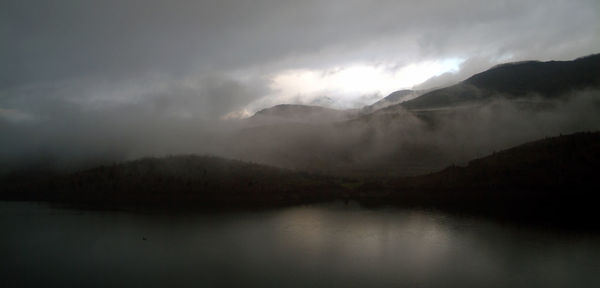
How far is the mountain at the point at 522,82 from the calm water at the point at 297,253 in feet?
303

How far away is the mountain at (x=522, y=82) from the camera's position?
99.3 metres

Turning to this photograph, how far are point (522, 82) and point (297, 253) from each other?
11900 cm

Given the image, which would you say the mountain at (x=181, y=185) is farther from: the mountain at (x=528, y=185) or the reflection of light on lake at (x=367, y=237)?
the mountain at (x=528, y=185)

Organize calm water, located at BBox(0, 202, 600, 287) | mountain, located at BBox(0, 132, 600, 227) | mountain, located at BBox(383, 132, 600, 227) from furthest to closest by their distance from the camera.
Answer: mountain, located at BBox(0, 132, 600, 227) → mountain, located at BBox(383, 132, 600, 227) → calm water, located at BBox(0, 202, 600, 287)

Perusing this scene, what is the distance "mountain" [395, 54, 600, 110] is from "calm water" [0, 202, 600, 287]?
9225 cm

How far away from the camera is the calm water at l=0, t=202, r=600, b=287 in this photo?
16656 millimetres

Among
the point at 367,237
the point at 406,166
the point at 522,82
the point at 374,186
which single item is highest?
the point at 522,82

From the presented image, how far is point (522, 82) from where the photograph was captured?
113188mm

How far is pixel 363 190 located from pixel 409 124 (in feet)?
164

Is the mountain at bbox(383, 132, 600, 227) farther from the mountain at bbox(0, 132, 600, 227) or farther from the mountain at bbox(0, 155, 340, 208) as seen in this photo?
the mountain at bbox(0, 155, 340, 208)

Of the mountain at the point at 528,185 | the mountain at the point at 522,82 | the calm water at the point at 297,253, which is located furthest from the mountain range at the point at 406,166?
the calm water at the point at 297,253

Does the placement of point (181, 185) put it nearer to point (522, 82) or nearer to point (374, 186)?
point (374, 186)

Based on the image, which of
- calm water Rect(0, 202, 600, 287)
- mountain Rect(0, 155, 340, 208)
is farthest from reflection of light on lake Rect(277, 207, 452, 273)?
mountain Rect(0, 155, 340, 208)

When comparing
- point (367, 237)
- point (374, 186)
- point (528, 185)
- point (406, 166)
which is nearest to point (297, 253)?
point (367, 237)
